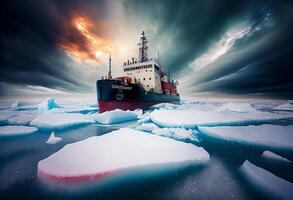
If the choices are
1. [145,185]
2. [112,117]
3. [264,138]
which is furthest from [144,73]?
[145,185]

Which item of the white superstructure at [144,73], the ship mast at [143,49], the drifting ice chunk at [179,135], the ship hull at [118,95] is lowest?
the drifting ice chunk at [179,135]

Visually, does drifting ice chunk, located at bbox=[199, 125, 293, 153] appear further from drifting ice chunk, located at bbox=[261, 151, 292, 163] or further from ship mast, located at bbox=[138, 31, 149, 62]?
ship mast, located at bbox=[138, 31, 149, 62]

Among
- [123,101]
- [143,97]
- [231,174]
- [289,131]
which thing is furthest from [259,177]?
[143,97]

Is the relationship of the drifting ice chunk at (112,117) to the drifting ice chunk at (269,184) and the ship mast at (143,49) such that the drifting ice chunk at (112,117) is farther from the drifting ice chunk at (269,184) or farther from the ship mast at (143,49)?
the ship mast at (143,49)

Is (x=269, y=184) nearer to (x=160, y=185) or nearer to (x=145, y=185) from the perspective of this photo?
(x=160, y=185)

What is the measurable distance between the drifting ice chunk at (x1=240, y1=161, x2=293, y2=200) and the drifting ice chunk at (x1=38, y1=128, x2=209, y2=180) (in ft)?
3.29

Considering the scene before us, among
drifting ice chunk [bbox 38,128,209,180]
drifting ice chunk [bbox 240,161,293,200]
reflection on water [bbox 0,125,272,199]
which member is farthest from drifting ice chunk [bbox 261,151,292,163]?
drifting ice chunk [bbox 38,128,209,180]

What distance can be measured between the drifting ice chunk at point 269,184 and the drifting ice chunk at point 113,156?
100 cm

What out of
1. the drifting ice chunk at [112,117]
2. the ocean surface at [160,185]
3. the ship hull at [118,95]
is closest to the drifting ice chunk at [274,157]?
the ocean surface at [160,185]

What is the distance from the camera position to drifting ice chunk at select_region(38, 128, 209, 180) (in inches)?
111

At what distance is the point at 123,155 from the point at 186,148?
71.8 inches

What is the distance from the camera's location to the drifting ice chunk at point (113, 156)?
9.25 feet

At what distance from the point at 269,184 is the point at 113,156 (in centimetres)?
316

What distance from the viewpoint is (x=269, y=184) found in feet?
8.18
